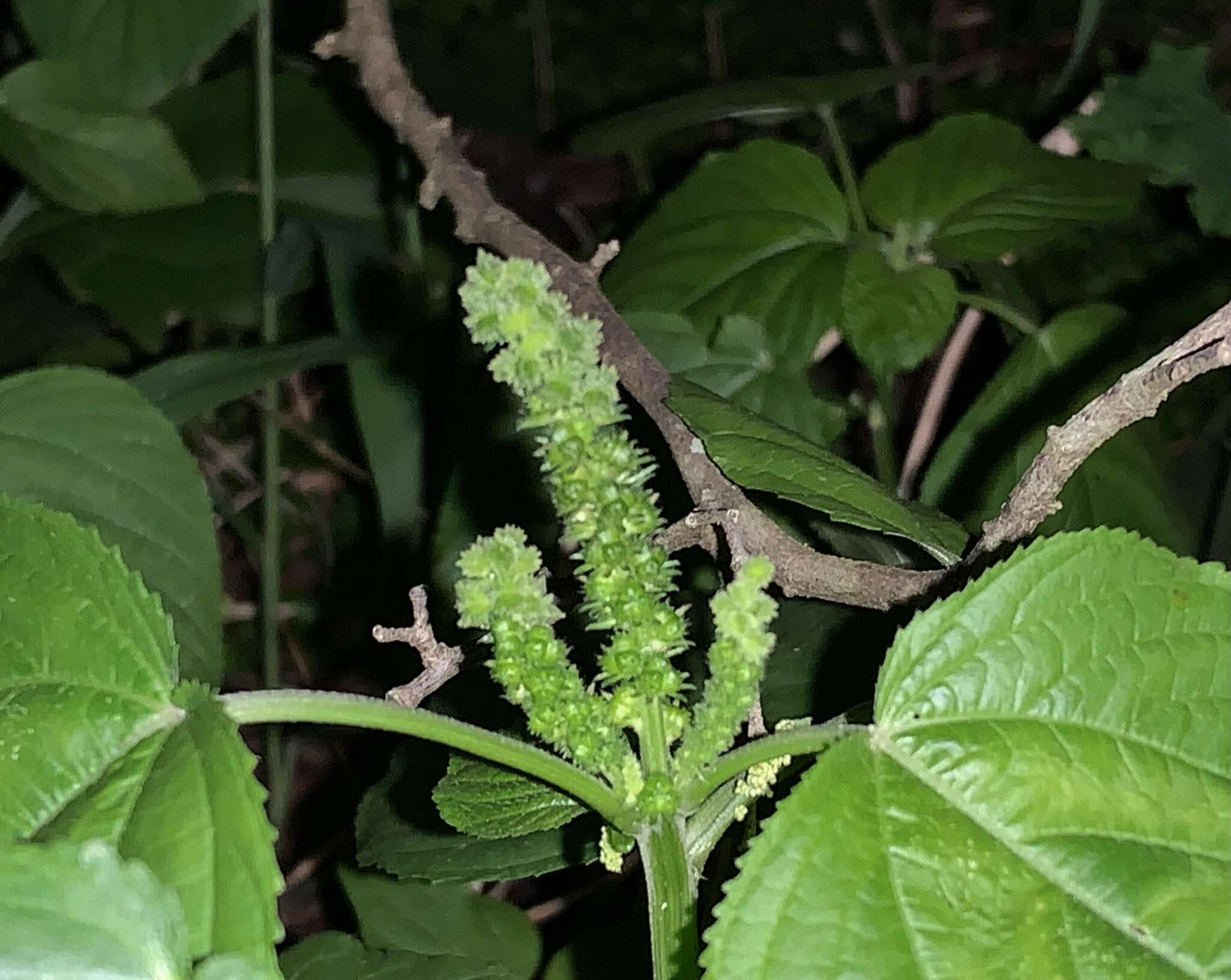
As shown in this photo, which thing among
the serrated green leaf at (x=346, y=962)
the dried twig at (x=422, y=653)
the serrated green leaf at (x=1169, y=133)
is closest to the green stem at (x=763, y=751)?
the dried twig at (x=422, y=653)

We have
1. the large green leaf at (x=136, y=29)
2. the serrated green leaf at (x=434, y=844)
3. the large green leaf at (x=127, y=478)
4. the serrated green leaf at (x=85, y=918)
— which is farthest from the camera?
the large green leaf at (x=136, y=29)

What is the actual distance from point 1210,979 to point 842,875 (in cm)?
10

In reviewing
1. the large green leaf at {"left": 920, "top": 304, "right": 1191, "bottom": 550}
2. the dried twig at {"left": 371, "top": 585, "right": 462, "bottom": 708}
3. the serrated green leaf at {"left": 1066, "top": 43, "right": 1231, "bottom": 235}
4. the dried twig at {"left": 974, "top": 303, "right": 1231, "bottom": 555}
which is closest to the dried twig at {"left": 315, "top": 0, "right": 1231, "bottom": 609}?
the dried twig at {"left": 974, "top": 303, "right": 1231, "bottom": 555}

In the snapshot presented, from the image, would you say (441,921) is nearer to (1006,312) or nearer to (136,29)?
(1006,312)

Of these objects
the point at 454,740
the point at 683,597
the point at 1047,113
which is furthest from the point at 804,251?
the point at 454,740

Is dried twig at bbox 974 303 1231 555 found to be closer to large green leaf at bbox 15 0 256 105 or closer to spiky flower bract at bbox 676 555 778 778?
spiky flower bract at bbox 676 555 778 778

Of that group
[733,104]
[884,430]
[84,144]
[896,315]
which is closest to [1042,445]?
[896,315]

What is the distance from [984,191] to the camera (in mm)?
947

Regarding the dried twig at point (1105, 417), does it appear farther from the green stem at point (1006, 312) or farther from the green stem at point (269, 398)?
the green stem at point (269, 398)

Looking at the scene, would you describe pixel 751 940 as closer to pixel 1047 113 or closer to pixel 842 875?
pixel 842 875

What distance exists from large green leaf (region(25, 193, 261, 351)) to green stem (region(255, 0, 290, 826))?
5 cm

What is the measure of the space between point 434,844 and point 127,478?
0.30m

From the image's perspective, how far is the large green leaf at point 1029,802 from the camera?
0.33m

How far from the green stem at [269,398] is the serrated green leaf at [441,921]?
0.26m
